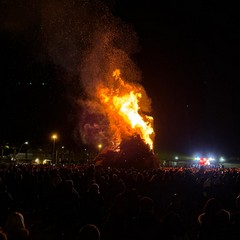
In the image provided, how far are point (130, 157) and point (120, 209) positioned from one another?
33.4 metres

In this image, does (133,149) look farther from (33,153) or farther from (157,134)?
(33,153)

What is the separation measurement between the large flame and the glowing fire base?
4.76 meters

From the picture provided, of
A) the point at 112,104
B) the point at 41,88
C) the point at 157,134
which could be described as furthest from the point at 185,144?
the point at 112,104

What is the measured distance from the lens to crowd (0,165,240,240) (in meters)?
6.72

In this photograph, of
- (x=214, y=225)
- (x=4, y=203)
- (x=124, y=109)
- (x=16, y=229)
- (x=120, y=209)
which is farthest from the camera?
(x=124, y=109)

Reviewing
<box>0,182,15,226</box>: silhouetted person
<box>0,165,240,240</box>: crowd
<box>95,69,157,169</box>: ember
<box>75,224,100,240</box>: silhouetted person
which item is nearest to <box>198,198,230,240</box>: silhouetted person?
<box>0,165,240,240</box>: crowd

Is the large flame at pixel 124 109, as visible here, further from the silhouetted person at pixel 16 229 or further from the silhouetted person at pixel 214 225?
the silhouetted person at pixel 16 229

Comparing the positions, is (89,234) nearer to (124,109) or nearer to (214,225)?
(214,225)

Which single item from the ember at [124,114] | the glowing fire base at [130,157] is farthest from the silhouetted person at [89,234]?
the ember at [124,114]

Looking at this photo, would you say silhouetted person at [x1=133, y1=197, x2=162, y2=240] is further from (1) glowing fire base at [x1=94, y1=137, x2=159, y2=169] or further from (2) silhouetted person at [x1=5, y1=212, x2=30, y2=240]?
(1) glowing fire base at [x1=94, y1=137, x2=159, y2=169]

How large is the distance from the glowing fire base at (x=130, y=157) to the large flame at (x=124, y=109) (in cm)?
476

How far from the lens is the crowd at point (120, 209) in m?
6.72

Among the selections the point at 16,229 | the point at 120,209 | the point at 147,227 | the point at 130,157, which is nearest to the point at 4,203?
the point at 120,209

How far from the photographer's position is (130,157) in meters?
41.7
